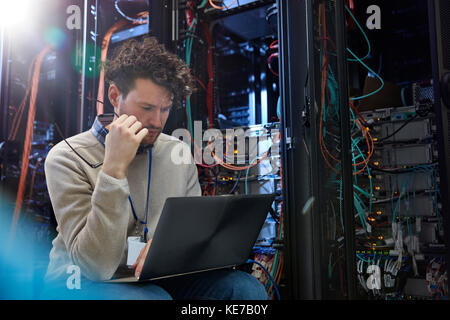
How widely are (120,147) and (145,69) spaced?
0.53 metres

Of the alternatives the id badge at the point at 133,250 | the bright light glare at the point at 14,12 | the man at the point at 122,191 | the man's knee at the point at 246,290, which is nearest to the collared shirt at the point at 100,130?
the man at the point at 122,191

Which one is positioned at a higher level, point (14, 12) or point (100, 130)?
point (14, 12)

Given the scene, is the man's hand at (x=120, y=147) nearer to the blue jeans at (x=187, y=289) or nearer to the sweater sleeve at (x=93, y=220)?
the sweater sleeve at (x=93, y=220)

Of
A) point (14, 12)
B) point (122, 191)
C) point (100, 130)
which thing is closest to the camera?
point (122, 191)

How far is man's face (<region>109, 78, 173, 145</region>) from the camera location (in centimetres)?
136

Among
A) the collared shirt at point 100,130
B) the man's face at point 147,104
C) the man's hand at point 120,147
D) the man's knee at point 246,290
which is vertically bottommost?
the man's knee at point 246,290

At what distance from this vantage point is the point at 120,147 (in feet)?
3.51

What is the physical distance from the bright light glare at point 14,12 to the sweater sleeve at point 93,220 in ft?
4.28

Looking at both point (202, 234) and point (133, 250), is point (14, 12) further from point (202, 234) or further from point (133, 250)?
point (202, 234)

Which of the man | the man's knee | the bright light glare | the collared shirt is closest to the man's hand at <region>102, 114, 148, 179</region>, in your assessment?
the man

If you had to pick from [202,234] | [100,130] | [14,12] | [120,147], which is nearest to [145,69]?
[100,130]

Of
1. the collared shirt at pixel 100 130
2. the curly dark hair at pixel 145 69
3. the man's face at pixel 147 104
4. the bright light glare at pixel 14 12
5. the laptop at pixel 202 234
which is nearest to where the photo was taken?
the laptop at pixel 202 234

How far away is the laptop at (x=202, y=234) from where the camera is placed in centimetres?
85

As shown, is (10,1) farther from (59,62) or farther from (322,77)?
(322,77)
